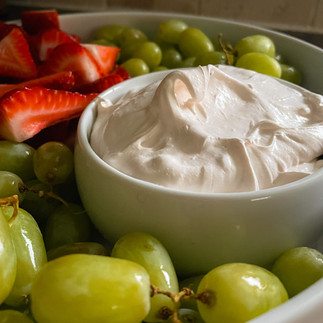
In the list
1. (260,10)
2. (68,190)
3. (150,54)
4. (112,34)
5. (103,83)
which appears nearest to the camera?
(68,190)

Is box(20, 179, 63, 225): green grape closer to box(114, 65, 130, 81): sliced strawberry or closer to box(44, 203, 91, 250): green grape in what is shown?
box(44, 203, 91, 250): green grape

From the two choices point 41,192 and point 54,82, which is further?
point 54,82

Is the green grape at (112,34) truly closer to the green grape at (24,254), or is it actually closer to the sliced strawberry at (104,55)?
the sliced strawberry at (104,55)

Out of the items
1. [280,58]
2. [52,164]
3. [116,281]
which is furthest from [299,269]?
[280,58]

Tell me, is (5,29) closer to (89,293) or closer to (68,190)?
(68,190)

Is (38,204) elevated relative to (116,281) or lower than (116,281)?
lower

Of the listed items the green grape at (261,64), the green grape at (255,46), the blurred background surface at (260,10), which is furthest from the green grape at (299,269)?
the blurred background surface at (260,10)

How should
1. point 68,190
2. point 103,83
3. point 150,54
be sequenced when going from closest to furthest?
1. point 68,190
2. point 103,83
3. point 150,54
